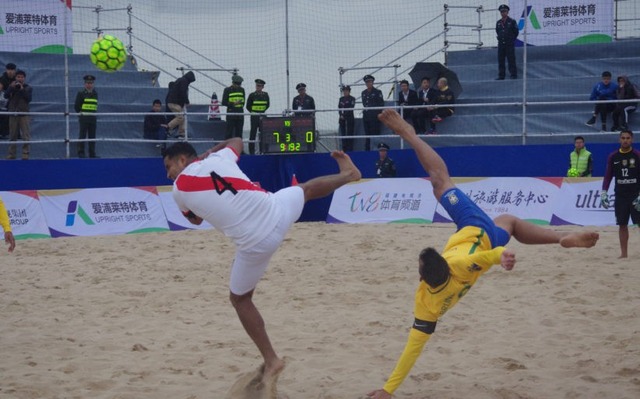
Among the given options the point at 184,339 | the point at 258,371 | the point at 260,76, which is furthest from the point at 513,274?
the point at 260,76

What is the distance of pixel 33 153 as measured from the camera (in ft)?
54.3

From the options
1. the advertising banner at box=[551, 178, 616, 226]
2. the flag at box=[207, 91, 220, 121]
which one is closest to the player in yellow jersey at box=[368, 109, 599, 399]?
the advertising banner at box=[551, 178, 616, 226]

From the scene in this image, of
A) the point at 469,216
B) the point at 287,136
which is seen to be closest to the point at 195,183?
the point at 469,216

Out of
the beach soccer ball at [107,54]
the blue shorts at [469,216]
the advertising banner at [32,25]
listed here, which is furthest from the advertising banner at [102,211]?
the blue shorts at [469,216]

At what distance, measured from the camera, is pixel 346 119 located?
1717 centimetres

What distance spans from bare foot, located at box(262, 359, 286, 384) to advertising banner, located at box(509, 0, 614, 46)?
1474cm

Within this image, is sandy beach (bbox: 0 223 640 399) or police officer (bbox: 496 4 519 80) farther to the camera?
police officer (bbox: 496 4 519 80)

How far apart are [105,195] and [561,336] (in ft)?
30.5

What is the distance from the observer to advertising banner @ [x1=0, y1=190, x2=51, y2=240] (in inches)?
540

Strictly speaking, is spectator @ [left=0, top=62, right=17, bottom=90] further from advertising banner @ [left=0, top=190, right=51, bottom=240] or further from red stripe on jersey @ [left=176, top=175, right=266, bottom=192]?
red stripe on jersey @ [left=176, top=175, right=266, bottom=192]

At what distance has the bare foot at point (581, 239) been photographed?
194 inches

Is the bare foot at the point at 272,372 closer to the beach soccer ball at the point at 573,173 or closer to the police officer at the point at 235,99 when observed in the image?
the beach soccer ball at the point at 573,173

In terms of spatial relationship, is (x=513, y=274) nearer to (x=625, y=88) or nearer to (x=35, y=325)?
(x=35, y=325)

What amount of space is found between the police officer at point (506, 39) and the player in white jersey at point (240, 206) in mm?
13082
